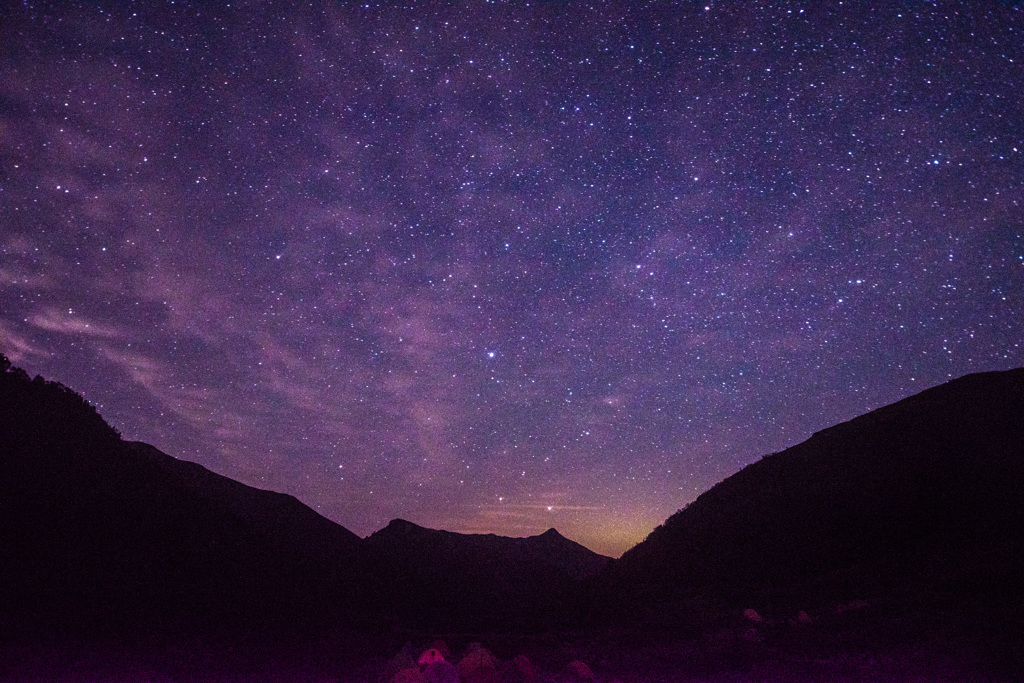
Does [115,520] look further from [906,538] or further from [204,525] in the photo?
[906,538]

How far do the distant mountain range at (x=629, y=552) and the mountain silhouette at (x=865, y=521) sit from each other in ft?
0.68

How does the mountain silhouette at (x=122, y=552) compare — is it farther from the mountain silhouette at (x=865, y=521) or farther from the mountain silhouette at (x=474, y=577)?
the mountain silhouette at (x=865, y=521)

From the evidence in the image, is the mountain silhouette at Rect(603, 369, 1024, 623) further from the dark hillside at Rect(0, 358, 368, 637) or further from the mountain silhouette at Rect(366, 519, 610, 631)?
the dark hillside at Rect(0, 358, 368, 637)

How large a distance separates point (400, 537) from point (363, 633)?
299 feet

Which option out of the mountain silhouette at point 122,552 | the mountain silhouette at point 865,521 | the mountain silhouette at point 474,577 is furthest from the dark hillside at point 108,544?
the mountain silhouette at point 865,521

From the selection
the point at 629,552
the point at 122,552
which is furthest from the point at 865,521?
the point at 122,552

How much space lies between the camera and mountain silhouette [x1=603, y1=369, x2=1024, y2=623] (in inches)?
1256

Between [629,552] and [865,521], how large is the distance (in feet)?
109

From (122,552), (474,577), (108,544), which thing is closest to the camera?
(108,544)

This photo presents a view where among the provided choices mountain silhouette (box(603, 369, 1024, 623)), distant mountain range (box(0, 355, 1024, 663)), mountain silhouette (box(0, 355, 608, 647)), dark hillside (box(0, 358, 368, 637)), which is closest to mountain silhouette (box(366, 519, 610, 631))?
distant mountain range (box(0, 355, 1024, 663))

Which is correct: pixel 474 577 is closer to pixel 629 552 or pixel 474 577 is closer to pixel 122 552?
pixel 629 552

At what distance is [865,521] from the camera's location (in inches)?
1834

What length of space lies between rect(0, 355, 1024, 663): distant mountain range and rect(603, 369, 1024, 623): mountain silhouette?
8.2 inches

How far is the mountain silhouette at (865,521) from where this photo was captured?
31.9m
